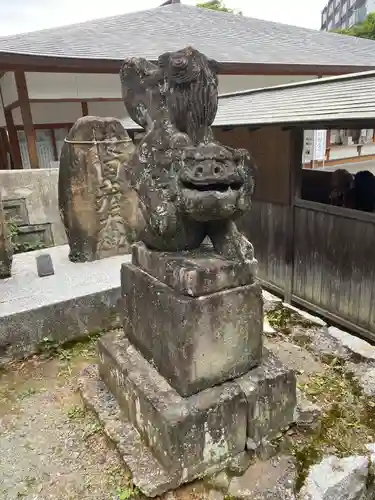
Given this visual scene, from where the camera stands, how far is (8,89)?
9.88 meters

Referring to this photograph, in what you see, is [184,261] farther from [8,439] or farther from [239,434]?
[8,439]

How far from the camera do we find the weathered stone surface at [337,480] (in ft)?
7.13

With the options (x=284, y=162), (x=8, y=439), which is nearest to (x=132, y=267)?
(x=8, y=439)

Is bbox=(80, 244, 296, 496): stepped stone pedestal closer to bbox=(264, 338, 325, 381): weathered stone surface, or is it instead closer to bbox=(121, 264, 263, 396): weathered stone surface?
bbox=(121, 264, 263, 396): weathered stone surface

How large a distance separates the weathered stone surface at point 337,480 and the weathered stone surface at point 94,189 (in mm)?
3589

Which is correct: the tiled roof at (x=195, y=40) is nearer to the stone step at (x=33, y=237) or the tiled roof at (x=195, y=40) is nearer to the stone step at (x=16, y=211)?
the stone step at (x=16, y=211)

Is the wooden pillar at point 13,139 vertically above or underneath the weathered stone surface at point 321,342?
above

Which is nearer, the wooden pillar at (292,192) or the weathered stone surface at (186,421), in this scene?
the weathered stone surface at (186,421)

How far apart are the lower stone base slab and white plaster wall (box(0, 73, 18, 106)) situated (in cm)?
866

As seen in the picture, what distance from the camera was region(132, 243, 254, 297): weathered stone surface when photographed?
212 centimetres

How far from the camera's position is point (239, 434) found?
2.35 metres

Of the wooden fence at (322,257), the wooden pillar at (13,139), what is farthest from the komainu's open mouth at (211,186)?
the wooden pillar at (13,139)

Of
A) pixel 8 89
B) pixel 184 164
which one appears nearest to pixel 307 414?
pixel 184 164

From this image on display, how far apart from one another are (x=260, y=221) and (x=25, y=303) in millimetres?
3701
